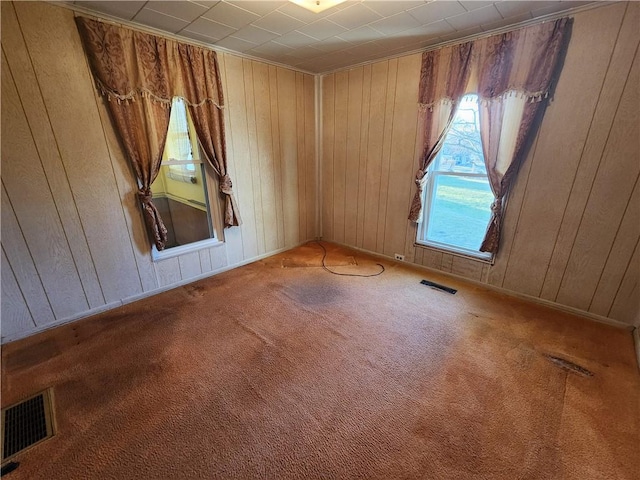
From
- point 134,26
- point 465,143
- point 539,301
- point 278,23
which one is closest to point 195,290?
point 134,26

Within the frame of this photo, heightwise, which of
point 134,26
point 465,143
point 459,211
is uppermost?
point 134,26

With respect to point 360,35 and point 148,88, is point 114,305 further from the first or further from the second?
point 360,35

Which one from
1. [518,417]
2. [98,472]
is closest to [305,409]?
[98,472]

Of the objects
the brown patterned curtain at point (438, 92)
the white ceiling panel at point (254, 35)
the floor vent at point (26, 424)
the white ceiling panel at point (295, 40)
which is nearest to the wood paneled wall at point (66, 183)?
the white ceiling panel at point (254, 35)

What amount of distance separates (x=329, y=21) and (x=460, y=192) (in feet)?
6.69

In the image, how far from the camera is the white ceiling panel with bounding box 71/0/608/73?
2.01 meters

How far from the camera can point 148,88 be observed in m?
2.39

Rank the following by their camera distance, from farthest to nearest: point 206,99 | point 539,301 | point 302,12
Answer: point 206,99
point 539,301
point 302,12

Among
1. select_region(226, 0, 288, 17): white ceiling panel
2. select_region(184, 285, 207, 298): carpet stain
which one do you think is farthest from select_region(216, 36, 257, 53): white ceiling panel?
select_region(184, 285, 207, 298): carpet stain

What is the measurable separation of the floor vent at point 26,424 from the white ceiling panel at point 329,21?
263 centimetres

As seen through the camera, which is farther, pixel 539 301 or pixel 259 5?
pixel 539 301

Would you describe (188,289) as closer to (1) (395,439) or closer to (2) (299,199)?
(2) (299,199)

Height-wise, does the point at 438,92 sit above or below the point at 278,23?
below

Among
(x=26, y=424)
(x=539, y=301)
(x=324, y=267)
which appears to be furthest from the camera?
(x=324, y=267)
